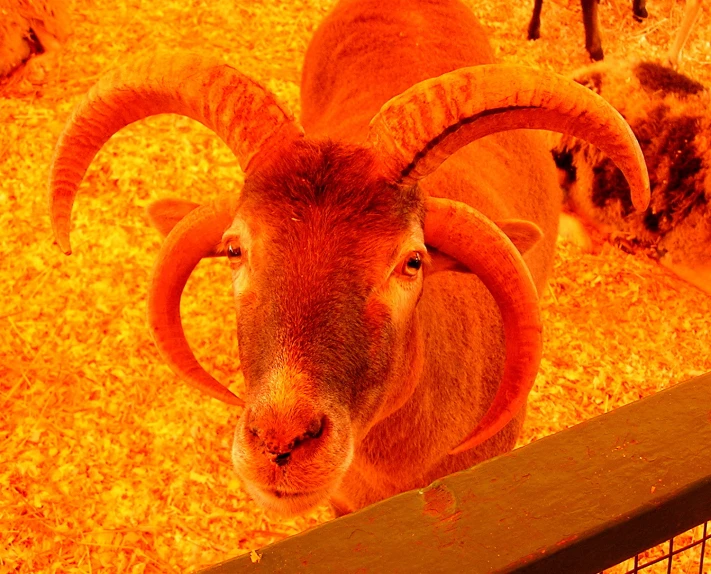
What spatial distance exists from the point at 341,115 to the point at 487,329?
1.43 meters

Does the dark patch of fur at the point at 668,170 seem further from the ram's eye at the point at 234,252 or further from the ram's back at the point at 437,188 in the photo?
the ram's eye at the point at 234,252

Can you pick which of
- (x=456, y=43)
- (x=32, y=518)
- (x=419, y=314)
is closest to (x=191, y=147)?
(x=456, y=43)

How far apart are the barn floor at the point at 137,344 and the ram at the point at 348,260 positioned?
1124 mm

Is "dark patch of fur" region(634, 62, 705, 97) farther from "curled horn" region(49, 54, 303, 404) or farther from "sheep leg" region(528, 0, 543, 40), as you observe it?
"curled horn" region(49, 54, 303, 404)

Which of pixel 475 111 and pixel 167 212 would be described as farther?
pixel 167 212

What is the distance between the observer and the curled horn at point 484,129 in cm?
166

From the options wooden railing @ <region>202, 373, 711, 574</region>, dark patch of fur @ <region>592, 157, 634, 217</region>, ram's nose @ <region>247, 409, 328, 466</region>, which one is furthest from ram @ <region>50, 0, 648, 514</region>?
dark patch of fur @ <region>592, 157, 634, 217</region>

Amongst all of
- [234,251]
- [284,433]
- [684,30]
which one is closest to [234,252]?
[234,251]

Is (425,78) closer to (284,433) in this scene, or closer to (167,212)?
Result: (167,212)

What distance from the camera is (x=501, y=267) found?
1.85 metres

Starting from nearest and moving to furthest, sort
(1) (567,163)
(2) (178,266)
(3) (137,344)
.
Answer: (2) (178,266) → (3) (137,344) → (1) (567,163)

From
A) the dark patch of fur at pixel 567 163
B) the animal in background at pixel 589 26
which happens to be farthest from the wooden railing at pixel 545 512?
→ the animal in background at pixel 589 26

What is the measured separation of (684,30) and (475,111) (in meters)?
4.66

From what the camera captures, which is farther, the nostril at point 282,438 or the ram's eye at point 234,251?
the ram's eye at point 234,251
